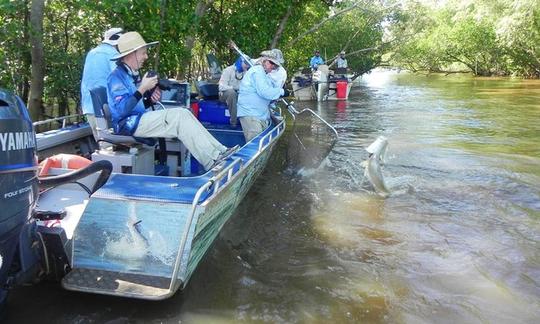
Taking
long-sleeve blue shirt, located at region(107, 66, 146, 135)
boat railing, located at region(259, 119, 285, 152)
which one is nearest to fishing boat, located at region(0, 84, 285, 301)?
long-sleeve blue shirt, located at region(107, 66, 146, 135)

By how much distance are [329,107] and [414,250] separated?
43.5ft

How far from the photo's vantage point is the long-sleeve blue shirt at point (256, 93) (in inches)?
251

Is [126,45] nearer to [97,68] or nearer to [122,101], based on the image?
[122,101]

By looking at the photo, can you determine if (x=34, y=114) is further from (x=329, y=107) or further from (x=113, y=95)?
(x=329, y=107)

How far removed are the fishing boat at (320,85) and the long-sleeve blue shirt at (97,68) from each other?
1455 centimetres

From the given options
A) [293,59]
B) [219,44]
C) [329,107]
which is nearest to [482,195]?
[219,44]

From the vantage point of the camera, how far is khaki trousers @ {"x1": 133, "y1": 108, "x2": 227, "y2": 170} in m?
4.28

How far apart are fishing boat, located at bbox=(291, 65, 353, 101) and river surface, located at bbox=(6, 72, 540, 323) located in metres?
10.2

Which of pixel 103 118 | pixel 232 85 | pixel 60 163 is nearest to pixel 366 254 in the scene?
pixel 103 118

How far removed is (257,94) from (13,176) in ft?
13.8

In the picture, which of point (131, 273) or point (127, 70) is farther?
point (127, 70)

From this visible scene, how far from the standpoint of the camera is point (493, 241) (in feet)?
16.9

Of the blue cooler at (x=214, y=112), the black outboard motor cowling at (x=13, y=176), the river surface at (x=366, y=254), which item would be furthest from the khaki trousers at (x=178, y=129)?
the blue cooler at (x=214, y=112)

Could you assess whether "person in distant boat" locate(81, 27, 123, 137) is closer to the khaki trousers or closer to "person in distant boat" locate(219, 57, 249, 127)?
the khaki trousers
